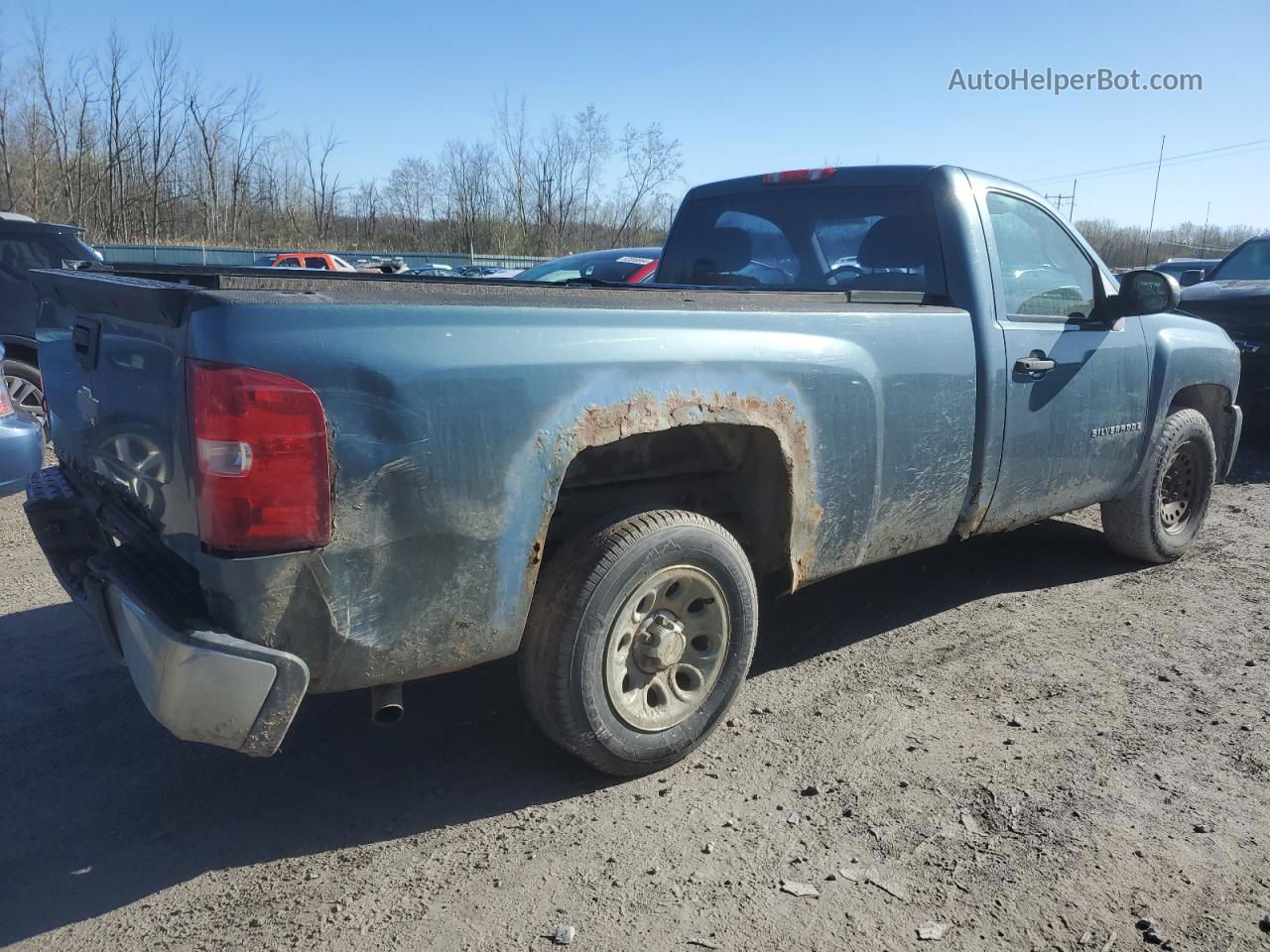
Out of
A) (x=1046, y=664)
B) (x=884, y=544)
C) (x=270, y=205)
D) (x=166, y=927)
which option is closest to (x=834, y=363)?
(x=884, y=544)

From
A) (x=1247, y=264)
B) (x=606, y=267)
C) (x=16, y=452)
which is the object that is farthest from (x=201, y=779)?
(x=1247, y=264)

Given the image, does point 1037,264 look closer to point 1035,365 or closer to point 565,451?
point 1035,365

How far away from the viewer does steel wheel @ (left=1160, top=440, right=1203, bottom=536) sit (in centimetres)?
519

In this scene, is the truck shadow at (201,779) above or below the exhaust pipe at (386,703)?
below

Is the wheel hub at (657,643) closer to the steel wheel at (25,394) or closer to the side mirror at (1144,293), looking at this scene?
the side mirror at (1144,293)

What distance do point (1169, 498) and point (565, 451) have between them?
4176 mm

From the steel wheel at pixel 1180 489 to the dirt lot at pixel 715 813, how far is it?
1.21 meters

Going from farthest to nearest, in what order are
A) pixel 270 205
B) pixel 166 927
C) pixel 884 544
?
pixel 270 205 → pixel 884 544 → pixel 166 927

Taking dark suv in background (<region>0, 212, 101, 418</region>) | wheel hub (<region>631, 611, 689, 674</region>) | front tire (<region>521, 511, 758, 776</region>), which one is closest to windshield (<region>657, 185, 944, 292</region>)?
front tire (<region>521, 511, 758, 776</region>)

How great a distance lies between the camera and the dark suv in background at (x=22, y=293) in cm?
754

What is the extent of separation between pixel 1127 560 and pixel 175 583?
15.9 feet

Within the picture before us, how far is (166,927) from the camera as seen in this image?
2342mm

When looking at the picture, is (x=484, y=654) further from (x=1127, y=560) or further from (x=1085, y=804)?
(x=1127, y=560)

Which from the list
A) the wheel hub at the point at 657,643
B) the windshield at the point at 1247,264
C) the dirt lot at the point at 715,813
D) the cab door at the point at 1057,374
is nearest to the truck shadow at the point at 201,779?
the dirt lot at the point at 715,813
